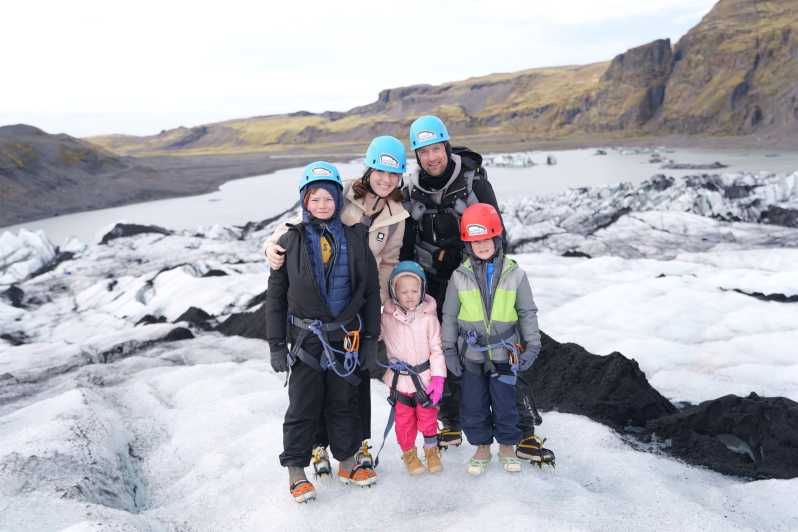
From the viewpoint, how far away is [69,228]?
2312 cm

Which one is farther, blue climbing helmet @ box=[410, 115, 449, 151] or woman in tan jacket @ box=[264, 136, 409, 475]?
blue climbing helmet @ box=[410, 115, 449, 151]

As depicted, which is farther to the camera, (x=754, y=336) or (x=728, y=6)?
(x=728, y=6)

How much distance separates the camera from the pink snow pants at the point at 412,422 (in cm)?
338

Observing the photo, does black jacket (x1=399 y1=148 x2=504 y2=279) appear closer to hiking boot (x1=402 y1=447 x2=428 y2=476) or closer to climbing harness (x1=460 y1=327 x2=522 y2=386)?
climbing harness (x1=460 y1=327 x2=522 y2=386)

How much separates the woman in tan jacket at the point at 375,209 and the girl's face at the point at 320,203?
8.4 inches

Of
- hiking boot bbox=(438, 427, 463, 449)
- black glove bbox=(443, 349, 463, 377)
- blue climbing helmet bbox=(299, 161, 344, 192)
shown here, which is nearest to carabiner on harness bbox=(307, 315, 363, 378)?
black glove bbox=(443, 349, 463, 377)

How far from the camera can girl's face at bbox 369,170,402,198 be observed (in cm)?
335

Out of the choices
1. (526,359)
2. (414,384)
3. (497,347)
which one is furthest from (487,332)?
(414,384)

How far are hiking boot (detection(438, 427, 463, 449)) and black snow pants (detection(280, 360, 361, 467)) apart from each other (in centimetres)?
64

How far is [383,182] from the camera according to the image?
11.0 ft

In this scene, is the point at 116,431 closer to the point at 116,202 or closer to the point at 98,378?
the point at 98,378

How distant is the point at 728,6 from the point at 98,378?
92.1 meters

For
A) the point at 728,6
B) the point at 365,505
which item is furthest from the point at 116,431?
the point at 728,6

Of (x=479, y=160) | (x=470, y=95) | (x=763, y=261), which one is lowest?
(x=763, y=261)
